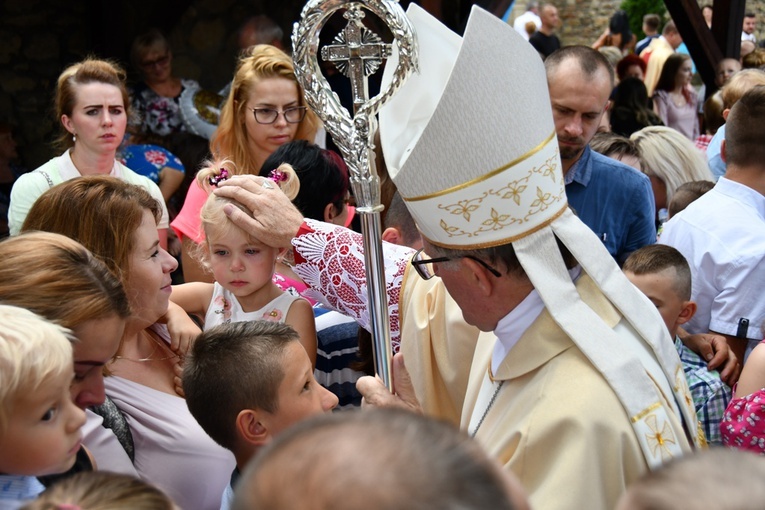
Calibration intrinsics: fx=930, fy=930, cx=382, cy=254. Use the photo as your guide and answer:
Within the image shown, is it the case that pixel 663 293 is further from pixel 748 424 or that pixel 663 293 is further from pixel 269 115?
pixel 269 115

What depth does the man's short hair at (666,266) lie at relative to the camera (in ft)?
10.1

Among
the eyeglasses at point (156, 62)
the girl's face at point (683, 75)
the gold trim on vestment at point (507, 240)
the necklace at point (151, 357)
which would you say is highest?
the gold trim on vestment at point (507, 240)

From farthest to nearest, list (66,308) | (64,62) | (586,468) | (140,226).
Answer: (64,62) → (140,226) → (66,308) → (586,468)

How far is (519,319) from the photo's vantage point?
1.95 meters

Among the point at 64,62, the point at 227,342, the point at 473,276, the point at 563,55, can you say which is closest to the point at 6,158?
the point at 64,62

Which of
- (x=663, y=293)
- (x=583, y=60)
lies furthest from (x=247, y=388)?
(x=583, y=60)

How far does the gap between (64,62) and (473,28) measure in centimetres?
568

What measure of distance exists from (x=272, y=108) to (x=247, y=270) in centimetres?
144

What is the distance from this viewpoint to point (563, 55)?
3.70 m

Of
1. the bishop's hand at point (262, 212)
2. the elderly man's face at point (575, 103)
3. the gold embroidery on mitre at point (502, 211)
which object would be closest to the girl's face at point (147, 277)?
the bishop's hand at point (262, 212)

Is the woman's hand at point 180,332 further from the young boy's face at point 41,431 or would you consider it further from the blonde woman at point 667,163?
the blonde woman at point 667,163

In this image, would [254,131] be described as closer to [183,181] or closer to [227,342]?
[183,181]

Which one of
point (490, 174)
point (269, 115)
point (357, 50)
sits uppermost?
point (357, 50)

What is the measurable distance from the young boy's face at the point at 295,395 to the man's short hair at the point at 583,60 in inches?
76.2
